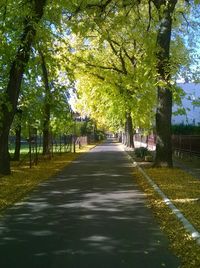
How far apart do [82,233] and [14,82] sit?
11977 mm

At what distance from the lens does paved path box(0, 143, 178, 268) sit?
714 cm

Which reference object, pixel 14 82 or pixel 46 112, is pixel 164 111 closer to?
pixel 14 82

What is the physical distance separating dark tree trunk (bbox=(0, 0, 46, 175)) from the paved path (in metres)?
5.73

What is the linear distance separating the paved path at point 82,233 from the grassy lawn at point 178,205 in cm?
21

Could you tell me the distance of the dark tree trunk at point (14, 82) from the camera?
17986 millimetres

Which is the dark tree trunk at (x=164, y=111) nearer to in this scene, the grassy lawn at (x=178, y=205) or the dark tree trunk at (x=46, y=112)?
the grassy lawn at (x=178, y=205)

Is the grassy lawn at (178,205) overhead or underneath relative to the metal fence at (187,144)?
underneath

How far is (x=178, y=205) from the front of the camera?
39.3ft

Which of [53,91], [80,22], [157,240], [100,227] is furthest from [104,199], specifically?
[53,91]

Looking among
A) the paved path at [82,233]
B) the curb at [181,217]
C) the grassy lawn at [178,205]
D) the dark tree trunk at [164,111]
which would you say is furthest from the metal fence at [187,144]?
the paved path at [82,233]

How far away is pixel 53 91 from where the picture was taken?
32.2 meters

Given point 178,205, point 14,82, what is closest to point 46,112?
point 14,82

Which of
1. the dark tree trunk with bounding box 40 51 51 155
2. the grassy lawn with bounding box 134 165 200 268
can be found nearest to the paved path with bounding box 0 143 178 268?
the grassy lawn with bounding box 134 165 200 268

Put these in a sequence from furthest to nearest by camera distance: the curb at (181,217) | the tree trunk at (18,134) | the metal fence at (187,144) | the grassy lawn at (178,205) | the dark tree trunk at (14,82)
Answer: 1. the tree trunk at (18,134)
2. the metal fence at (187,144)
3. the dark tree trunk at (14,82)
4. the curb at (181,217)
5. the grassy lawn at (178,205)
